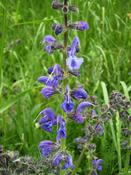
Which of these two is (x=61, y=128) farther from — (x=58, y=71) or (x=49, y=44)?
(x=49, y=44)

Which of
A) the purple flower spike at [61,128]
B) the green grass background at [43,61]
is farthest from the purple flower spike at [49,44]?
the green grass background at [43,61]

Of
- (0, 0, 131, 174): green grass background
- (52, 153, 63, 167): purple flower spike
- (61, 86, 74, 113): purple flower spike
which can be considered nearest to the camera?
(61, 86, 74, 113): purple flower spike

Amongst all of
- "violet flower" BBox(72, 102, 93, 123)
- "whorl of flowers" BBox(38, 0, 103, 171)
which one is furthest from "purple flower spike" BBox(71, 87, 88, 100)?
"violet flower" BBox(72, 102, 93, 123)

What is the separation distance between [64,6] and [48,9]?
2547mm

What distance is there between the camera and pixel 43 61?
4477 mm

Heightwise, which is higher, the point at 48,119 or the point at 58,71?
the point at 58,71

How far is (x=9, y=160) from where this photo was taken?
241 cm

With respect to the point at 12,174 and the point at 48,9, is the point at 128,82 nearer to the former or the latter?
the point at 48,9

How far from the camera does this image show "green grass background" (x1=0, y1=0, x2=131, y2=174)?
349 cm

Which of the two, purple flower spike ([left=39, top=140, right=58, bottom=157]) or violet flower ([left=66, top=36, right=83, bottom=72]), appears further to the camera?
purple flower spike ([left=39, top=140, right=58, bottom=157])

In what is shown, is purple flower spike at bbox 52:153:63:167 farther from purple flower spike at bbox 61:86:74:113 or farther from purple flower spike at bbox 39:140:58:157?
purple flower spike at bbox 61:86:74:113

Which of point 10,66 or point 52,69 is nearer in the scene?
point 52,69

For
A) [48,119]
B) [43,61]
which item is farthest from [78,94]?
[43,61]

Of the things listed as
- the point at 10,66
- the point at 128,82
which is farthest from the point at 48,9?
the point at 128,82
